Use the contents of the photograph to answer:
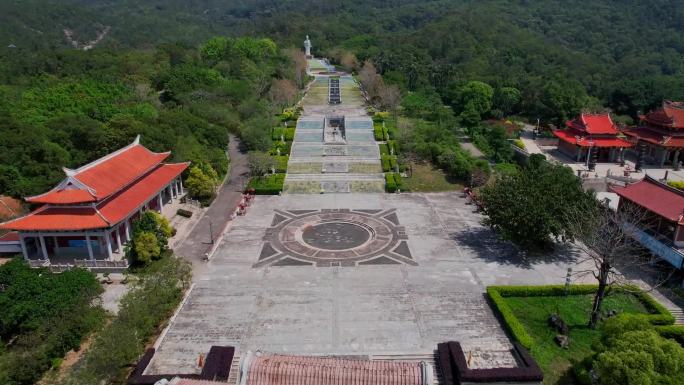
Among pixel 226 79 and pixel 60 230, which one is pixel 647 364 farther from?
pixel 226 79

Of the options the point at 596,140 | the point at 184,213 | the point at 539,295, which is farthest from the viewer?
the point at 596,140

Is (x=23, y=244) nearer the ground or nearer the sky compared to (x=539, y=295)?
nearer the sky

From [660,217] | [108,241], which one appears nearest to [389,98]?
[660,217]

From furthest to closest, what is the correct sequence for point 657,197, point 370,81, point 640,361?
point 370,81
point 657,197
point 640,361

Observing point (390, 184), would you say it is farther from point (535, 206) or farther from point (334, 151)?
point (535, 206)

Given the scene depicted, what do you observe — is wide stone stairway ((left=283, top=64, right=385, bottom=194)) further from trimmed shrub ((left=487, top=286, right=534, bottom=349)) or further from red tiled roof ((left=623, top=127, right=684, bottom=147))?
red tiled roof ((left=623, top=127, right=684, bottom=147))

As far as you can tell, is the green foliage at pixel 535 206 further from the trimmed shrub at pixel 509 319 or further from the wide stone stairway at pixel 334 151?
the wide stone stairway at pixel 334 151

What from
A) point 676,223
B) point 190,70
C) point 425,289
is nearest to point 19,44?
point 190,70

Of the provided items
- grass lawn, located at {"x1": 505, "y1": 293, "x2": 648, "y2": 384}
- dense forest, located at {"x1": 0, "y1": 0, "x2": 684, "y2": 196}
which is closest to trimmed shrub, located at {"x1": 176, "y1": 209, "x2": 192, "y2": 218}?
dense forest, located at {"x1": 0, "y1": 0, "x2": 684, "y2": 196}
